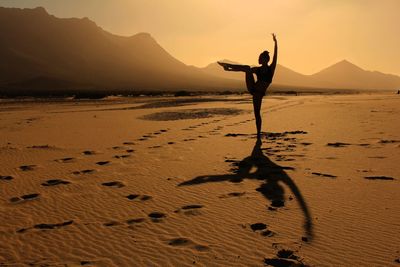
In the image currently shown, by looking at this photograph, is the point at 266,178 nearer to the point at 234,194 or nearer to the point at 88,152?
the point at 234,194

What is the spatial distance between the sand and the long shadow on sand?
0.02 meters

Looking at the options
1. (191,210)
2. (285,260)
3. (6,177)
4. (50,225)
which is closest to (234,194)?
(191,210)

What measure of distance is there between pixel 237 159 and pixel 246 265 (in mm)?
5492

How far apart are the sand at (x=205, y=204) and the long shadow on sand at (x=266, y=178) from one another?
22 millimetres

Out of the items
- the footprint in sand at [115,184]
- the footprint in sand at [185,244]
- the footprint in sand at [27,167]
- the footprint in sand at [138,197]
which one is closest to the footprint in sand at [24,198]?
the footprint in sand at [115,184]

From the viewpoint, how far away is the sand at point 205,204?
446 centimetres

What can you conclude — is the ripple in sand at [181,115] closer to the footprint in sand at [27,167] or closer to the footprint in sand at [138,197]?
the footprint in sand at [27,167]

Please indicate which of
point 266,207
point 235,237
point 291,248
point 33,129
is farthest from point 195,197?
point 33,129

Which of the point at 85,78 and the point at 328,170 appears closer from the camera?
the point at 328,170

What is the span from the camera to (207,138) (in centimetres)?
1348

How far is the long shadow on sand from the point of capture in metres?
6.07

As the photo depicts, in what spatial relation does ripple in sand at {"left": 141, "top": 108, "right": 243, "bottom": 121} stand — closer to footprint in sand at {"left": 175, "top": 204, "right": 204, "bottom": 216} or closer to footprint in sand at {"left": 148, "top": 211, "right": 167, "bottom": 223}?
footprint in sand at {"left": 175, "top": 204, "right": 204, "bottom": 216}

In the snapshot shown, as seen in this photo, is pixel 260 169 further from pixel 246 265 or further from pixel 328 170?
pixel 246 265

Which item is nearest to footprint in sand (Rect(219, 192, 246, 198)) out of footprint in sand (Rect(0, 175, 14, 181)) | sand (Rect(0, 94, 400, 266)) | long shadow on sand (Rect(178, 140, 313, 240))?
sand (Rect(0, 94, 400, 266))
